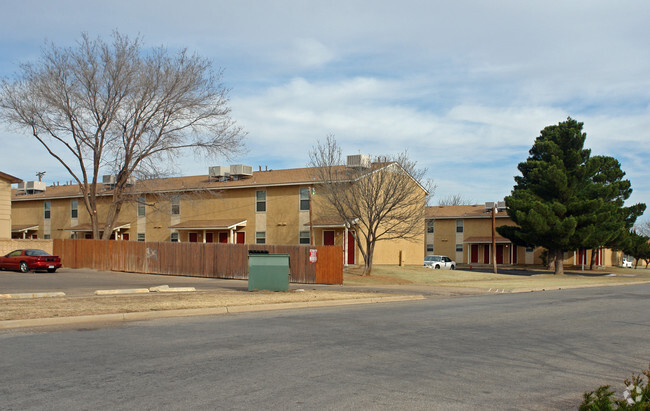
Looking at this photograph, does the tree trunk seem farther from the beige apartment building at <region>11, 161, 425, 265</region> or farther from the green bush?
the green bush

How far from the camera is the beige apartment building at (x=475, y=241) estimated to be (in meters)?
63.3

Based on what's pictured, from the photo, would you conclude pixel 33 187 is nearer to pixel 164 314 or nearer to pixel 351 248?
pixel 351 248

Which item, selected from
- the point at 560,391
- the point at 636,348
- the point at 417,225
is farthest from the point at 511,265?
the point at 560,391

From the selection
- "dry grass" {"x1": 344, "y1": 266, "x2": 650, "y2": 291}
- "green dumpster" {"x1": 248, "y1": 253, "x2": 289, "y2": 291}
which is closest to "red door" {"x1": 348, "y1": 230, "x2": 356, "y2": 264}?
"dry grass" {"x1": 344, "y1": 266, "x2": 650, "y2": 291}

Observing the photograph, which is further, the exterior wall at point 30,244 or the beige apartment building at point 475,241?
the beige apartment building at point 475,241

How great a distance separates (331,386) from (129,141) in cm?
3506

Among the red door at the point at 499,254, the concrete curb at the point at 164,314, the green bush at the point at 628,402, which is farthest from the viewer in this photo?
the red door at the point at 499,254

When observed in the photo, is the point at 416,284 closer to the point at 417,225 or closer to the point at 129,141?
the point at 417,225

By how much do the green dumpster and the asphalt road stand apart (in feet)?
20.1

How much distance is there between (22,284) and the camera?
2386 centimetres

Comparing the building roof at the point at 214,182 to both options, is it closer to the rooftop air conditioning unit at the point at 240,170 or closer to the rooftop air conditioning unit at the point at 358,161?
the rooftop air conditioning unit at the point at 240,170

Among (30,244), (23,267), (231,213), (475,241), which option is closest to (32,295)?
(23,267)

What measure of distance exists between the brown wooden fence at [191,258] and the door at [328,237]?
10268 millimetres

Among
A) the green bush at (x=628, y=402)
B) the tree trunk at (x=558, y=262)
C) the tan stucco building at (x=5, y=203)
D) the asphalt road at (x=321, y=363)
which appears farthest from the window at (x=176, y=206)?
the green bush at (x=628, y=402)
